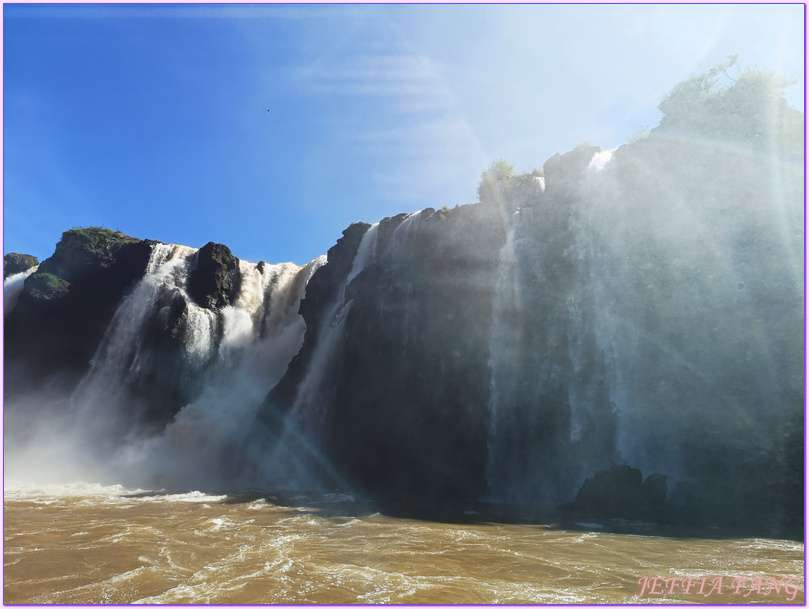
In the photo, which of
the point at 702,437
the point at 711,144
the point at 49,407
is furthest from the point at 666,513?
the point at 49,407

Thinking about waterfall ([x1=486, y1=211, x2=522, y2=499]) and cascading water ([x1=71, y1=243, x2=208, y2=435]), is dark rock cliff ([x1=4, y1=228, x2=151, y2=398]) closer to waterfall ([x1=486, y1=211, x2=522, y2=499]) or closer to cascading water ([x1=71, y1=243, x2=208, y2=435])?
cascading water ([x1=71, y1=243, x2=208, y2=435])

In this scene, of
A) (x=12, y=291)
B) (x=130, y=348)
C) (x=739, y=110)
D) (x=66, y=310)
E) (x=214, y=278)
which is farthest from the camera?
(x=12, y=291)

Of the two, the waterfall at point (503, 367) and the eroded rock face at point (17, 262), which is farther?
the eroded rock face at point (17, 262)

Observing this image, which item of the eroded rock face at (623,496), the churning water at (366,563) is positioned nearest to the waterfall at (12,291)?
the churning water at (366,563)

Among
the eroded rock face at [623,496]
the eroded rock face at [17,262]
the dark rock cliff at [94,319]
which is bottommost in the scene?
the eroded rock face at [623,496]

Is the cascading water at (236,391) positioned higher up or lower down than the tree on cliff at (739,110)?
lower down

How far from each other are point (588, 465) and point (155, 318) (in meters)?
26.3

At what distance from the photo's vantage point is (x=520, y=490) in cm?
1883

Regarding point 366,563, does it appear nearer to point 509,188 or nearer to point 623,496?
point 623,496

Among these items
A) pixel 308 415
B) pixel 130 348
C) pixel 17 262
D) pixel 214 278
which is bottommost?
pixel 308 415

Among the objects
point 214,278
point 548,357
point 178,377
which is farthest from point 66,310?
point 548,357

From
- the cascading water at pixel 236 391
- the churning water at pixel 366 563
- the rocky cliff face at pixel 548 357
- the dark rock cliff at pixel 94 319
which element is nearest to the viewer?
the churning water at pixel 366 563

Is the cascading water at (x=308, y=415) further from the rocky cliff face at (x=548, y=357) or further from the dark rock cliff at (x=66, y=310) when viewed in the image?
the dark rock cliff at (x=66, y=310)

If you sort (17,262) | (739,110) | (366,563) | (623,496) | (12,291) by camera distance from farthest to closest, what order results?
1. (17,262)
2. (12,291)
3. (739,110)
4. (623,496)
5. (366,563)
